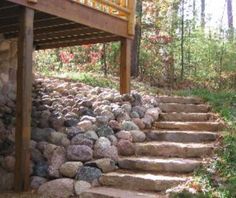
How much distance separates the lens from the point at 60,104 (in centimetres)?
752

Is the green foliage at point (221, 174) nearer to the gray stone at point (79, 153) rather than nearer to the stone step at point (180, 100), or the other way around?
the gray stone at point (79, 153)

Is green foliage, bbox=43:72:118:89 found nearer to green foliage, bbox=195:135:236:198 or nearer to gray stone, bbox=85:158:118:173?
gray stone, bbox=85:158:118:173

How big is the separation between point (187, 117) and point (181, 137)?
2.84 feet

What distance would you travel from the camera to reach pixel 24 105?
18.1 feet

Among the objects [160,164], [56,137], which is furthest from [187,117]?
[56,137]

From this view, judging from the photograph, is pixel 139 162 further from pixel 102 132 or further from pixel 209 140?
pixel 209 140

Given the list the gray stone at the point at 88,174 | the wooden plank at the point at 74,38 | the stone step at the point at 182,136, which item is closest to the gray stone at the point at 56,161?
the gray stone at the point at 88,174

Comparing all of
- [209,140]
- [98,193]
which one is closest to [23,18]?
[98,193]

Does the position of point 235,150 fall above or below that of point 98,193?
above

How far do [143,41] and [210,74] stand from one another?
238 centimetres

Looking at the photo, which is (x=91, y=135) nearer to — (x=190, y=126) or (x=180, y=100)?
(x=190, y=126)

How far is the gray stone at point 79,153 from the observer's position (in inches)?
231

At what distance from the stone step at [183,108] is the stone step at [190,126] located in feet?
2.19

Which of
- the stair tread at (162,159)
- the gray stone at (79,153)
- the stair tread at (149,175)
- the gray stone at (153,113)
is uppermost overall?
the gray stone at (153,113)
